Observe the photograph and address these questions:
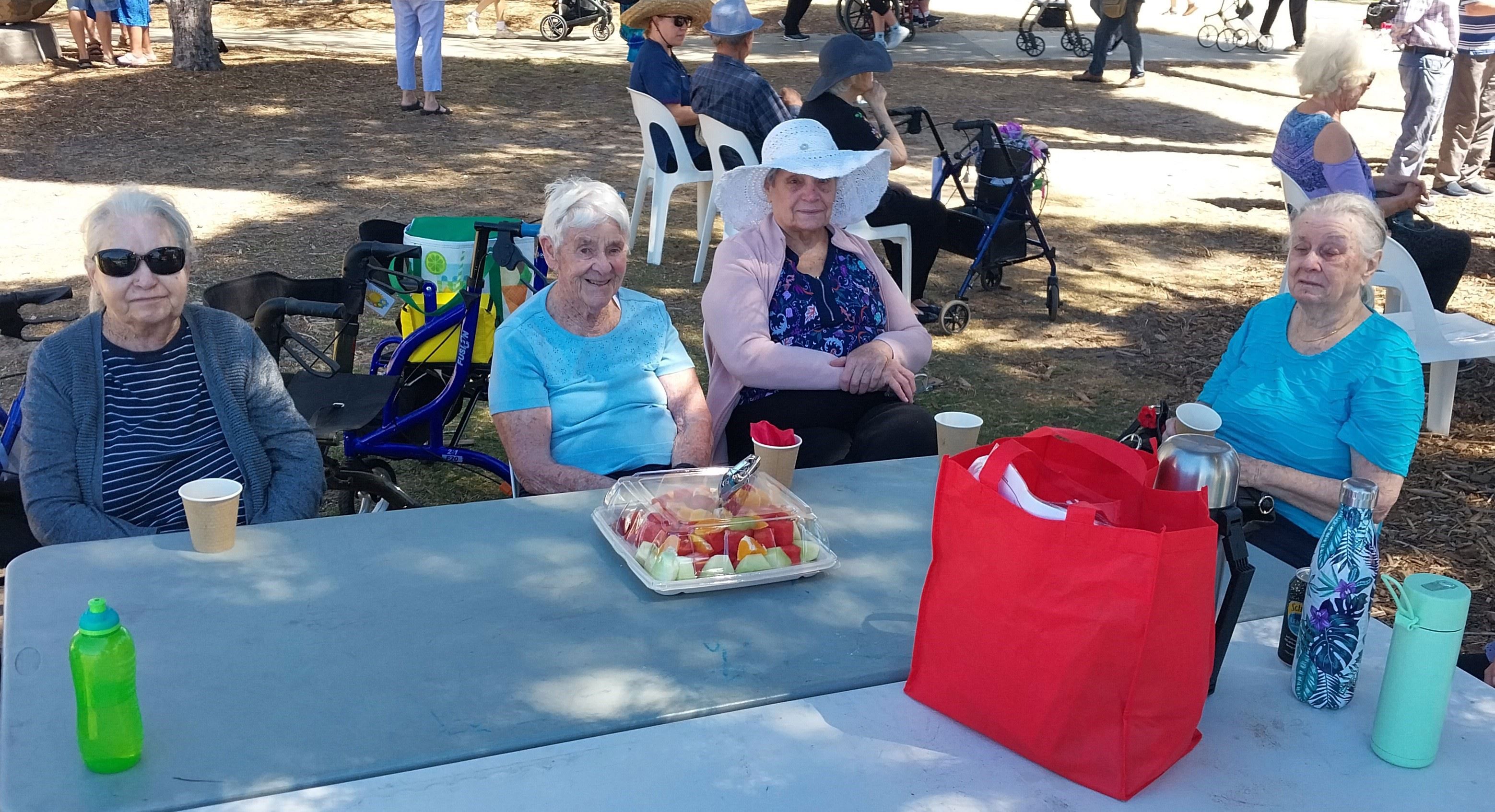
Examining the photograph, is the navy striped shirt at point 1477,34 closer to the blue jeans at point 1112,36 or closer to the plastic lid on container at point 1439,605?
the blue jeans at point 1112,36

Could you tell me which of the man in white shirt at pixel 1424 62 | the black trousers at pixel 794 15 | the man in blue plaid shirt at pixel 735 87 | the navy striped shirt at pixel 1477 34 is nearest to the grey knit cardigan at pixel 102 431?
the man in blue plaid shirt at pixel 735 87

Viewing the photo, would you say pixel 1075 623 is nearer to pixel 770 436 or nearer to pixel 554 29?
pixel 770 436

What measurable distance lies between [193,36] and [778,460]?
1115 centimetres

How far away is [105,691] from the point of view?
149 cm

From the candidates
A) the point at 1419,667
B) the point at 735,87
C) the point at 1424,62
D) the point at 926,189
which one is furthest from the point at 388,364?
the point at 1424,62

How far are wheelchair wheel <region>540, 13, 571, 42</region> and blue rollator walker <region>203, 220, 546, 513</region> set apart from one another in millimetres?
11688

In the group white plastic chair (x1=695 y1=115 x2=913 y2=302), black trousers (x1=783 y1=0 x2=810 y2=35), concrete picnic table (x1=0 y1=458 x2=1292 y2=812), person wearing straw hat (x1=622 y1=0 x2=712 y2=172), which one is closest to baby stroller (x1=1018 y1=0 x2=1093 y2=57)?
black trousers (x1=783 y1=0 x2=810 y2=35)

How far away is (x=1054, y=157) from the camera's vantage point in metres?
9.77

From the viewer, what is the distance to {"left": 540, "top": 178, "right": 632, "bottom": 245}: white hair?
291 centimetres

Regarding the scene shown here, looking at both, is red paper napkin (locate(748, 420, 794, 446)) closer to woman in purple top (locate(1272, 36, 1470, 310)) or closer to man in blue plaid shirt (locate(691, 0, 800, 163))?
woman in purple top (locate(1272, 36, 1470, 310))

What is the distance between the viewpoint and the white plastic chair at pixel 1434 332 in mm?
4445

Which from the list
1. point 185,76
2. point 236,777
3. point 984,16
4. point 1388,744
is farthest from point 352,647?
point 984,16

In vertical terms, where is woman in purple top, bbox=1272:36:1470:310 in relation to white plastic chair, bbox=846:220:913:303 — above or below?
above

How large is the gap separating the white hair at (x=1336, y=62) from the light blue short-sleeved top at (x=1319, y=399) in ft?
7.80
